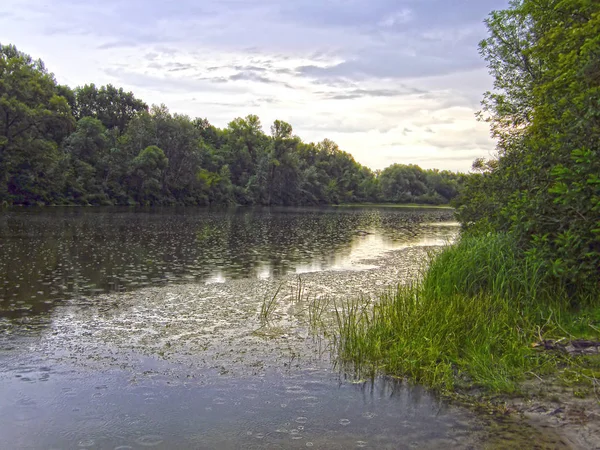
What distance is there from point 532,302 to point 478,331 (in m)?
2.21

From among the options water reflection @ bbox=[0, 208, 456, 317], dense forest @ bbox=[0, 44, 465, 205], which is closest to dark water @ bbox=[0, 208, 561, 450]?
water reflection @ bbox=[0, 208, 456, 317]

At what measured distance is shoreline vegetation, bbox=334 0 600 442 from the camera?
8016 mm

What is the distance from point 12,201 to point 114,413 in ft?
218

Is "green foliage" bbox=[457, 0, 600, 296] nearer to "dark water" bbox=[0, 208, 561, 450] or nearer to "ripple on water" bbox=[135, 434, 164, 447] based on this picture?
"dark water" bbox=[0, 208, 561, 450]

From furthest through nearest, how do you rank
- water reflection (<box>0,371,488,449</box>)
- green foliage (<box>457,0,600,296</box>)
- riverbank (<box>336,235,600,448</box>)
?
green foliage (<box>457,0,600,296</box>)
riverbank (<box>336,235,600,448</box>)
water reflection (<box>0,371,488,449</box>)

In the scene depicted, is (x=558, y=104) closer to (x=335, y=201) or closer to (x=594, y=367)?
(x=594, y=367)

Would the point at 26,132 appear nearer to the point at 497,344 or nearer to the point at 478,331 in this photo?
the point at 478,331

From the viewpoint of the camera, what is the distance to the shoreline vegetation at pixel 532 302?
8.02 metres

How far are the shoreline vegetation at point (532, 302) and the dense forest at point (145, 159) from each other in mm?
27683

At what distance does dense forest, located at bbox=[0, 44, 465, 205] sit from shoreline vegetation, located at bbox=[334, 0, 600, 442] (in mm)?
27683

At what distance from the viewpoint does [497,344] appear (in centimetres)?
922

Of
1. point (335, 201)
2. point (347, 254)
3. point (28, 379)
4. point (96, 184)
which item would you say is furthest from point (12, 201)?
point (335, 201)

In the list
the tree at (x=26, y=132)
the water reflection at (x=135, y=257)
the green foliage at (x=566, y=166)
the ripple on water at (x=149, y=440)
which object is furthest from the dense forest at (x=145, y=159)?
the ripple on water at (x=149, y=440)

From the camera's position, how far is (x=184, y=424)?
22.6 feet
